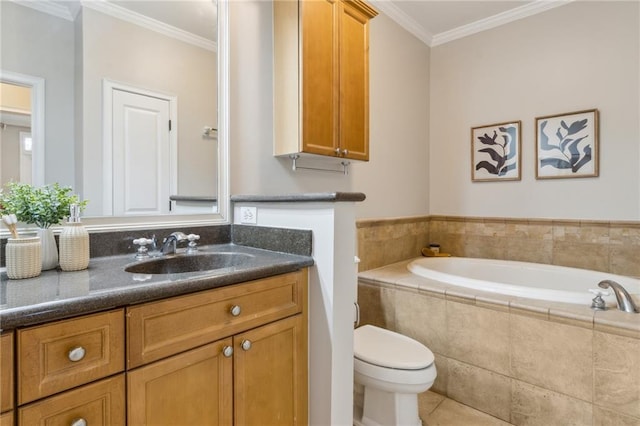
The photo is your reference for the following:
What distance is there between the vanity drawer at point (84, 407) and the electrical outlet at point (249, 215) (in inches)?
34.9

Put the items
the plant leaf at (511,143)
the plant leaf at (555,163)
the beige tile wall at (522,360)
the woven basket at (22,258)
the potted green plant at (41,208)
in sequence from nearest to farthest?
the woven basket at (22,258) < the potted green plant at (41,208) < the beige tile wall at (522,360) < the plant leaf at (555,163) < the plant leaf at (511,143)

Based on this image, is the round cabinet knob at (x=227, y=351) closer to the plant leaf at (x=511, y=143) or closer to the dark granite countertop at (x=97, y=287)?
the dark granite countertop at (x=97, y=287)

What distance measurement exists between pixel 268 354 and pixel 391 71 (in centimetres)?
244

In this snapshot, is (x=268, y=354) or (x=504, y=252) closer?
(x=268, y=354)

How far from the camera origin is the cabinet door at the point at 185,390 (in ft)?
2.83

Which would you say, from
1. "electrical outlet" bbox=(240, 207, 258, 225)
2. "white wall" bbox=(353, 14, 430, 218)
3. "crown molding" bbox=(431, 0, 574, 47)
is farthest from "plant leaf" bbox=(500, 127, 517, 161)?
"electrical outlet" bbox=(240, 207, 258, 225)

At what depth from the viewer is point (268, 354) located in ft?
3.80

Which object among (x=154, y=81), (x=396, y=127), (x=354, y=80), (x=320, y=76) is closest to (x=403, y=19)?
(x=396, y=127)

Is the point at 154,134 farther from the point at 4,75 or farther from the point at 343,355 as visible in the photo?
the point at 343,355

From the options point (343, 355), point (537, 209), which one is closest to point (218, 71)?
point (343, 355)

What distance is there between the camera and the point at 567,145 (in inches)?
99.0

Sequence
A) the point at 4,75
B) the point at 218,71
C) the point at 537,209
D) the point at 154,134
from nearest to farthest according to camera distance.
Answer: the point at 4,75 → the point at 154,134 → the point at 218,71 → the point at 537,209

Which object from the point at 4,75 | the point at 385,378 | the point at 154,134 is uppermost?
the point at 4,75

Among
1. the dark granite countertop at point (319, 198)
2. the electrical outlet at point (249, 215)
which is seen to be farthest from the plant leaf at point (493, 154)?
the electrical outlet at point (249, 215)
